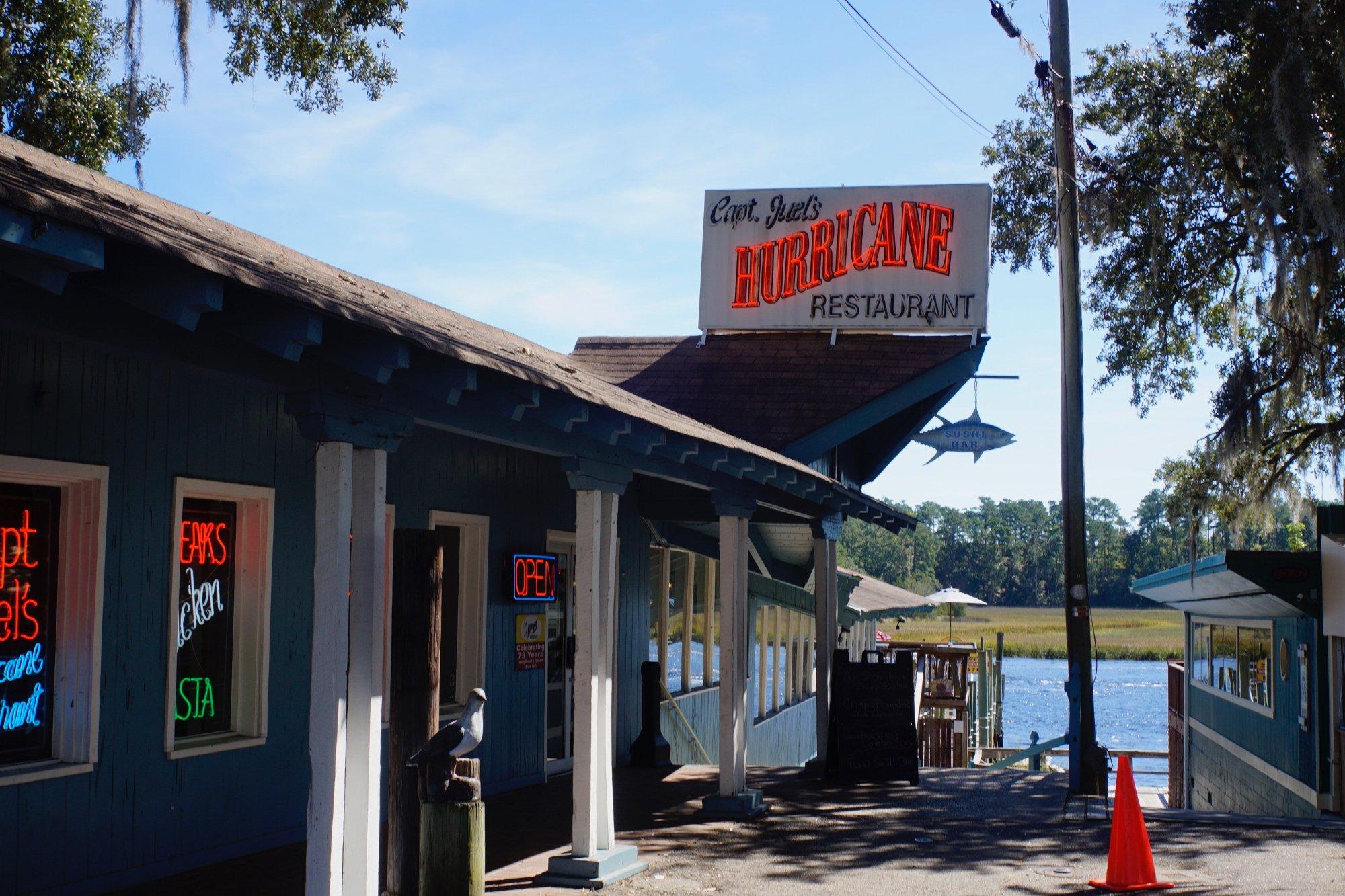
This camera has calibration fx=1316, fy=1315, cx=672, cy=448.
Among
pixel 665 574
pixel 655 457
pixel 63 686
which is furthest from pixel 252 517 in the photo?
pixel 665 574

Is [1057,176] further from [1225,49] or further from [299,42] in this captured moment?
[299,42]

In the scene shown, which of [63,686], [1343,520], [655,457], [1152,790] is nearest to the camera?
[63,686]

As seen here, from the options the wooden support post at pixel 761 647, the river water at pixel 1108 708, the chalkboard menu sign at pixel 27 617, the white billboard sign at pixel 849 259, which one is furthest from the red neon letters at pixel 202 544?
the river water at pixel 1108 708

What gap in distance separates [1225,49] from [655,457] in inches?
401

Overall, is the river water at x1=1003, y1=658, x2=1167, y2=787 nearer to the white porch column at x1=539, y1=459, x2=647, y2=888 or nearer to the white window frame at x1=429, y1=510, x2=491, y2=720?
the white window frame at x1=429, y1=510, x2=491, y2=720

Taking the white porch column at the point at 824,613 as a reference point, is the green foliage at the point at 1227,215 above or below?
above

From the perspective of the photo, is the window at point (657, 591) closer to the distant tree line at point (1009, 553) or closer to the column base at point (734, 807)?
the column base at point (734, 807)

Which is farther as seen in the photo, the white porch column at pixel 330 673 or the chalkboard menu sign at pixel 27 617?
the chalkboard menu sign at pixel 27 617

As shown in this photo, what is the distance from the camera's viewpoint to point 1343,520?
12.0 m

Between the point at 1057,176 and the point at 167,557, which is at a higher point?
the point at 1057,176

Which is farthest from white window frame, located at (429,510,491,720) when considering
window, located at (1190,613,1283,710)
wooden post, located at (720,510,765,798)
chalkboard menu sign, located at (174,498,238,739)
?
window, located at (1190,613,1283,710)

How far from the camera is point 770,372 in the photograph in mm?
15375

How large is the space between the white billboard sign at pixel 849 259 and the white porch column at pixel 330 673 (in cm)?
1120

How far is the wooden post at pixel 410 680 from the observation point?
5773mm
